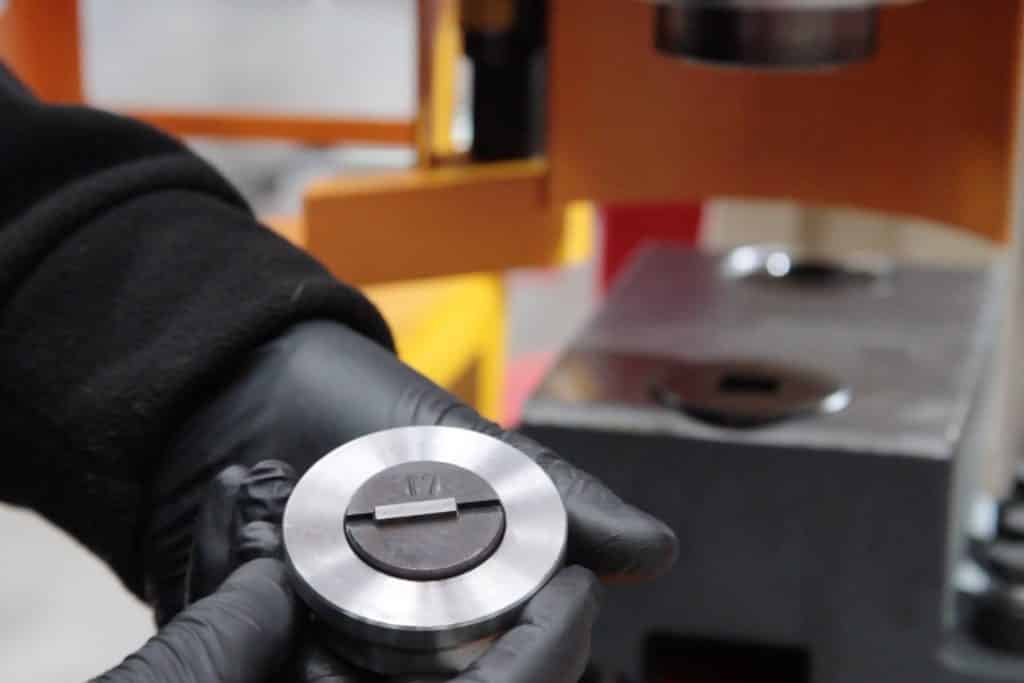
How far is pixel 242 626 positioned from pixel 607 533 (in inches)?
6.0

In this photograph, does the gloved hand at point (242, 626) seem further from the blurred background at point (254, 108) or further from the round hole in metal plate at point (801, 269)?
the round hole in metal plate at point (801, 269)

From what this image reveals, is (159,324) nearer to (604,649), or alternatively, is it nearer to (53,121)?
(53,121)

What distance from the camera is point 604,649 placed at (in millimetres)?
887

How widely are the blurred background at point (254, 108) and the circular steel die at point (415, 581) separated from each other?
54 centimetres

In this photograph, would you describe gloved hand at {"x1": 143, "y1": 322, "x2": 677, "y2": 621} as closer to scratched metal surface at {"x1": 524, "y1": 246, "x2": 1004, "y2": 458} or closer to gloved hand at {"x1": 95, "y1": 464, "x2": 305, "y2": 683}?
gloved hand at {"x1": 95, "y1": 464, "x2": 305, "y2": 683}

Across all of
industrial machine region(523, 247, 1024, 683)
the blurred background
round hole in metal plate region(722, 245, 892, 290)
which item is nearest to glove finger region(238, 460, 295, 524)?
industrial machine region(523, 247, 1024, 683)

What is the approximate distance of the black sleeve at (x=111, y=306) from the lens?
0.66 m

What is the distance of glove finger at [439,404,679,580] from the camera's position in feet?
1.82

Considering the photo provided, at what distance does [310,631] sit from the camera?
0.52 metres

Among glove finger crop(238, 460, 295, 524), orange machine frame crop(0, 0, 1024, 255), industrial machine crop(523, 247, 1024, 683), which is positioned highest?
orange machine frame crop(0, 0, 1024, 255)

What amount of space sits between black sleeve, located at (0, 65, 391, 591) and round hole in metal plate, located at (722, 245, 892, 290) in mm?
496

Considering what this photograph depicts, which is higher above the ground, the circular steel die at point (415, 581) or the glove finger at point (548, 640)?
the circular steel die at point (415, 581)

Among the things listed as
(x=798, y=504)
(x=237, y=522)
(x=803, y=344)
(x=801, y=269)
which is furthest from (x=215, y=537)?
(x=801, y=269)

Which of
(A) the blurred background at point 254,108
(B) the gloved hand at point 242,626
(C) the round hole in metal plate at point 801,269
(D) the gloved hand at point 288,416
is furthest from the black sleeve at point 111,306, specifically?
(C) the round hole in metal plate at point 801,269
